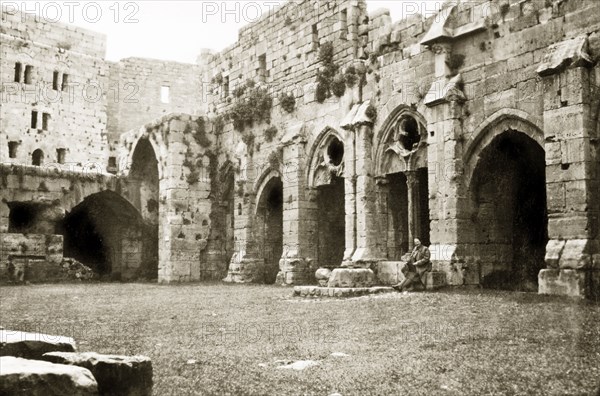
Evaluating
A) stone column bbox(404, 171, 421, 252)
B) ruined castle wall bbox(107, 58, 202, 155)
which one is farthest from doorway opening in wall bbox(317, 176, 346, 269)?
ruined castle wall bbox(107, 58, 202, 155)

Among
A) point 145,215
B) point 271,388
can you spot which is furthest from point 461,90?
point 145,215

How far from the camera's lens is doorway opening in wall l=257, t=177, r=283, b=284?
19672 mm

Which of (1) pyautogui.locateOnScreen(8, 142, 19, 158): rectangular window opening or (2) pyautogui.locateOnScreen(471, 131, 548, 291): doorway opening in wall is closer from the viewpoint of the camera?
(2) pyautogui.locateOnScreen(471, 131, 548, 291): doorway opening in wall

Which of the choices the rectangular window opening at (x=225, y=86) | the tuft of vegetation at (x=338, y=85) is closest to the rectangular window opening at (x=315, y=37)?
the tuft of vegetation at (x=338, y=85)

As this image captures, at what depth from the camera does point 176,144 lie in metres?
21.1

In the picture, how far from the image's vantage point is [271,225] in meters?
20.0

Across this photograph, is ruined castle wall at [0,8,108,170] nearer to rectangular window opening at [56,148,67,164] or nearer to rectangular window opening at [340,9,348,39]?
rectangular window opening at [56,148,67,164]

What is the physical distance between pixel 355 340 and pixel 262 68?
14.9 metres

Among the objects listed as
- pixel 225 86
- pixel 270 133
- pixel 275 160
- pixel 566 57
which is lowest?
pixel 275 160

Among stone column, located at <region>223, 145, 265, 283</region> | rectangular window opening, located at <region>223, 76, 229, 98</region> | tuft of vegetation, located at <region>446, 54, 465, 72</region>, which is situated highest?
rectangular window opening, located at <region>223, 76, 229, 98</region>

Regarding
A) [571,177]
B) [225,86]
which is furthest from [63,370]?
[225,86]

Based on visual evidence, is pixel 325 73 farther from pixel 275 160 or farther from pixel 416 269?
pixel 416 269

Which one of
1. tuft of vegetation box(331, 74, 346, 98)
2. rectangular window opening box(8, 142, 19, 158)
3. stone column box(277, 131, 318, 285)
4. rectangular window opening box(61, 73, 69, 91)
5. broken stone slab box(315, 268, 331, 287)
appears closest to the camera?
broken stone slab box(315, 268, 331, 287)

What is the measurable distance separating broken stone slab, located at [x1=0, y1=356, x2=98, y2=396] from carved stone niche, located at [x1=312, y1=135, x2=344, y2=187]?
44.4 ft
